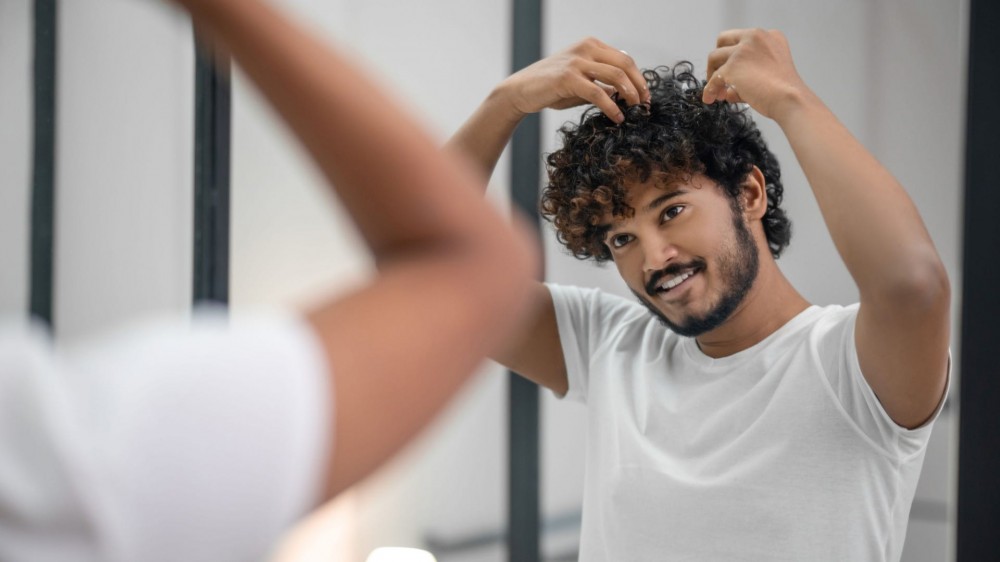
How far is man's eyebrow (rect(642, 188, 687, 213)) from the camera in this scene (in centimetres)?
133

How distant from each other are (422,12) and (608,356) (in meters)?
1.06

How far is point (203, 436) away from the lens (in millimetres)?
264

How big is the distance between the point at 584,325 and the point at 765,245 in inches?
14.1

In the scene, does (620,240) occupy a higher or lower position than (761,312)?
higher

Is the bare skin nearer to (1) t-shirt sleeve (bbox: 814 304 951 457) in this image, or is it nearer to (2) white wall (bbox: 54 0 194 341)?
(1) t-shirt sleeve (bbox: 814 304 951 457)

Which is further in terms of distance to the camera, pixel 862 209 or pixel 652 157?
pixel 652 157

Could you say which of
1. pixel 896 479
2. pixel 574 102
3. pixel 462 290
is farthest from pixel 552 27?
pixel 462 290

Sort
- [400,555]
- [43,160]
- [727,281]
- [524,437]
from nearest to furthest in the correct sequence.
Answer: [727,281] → [524,437] → [400,555] → [43,160]

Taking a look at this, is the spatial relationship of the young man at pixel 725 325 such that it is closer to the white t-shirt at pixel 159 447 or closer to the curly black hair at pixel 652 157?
the curly black hair at pixel 652 157

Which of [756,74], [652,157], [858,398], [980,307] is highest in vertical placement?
[756,74]

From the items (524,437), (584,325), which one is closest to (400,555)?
(524,437)

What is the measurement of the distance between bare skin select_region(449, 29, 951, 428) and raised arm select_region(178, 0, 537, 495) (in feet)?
2.65

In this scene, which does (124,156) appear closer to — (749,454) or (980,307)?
(749,454)

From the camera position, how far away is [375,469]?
0.30 metres
